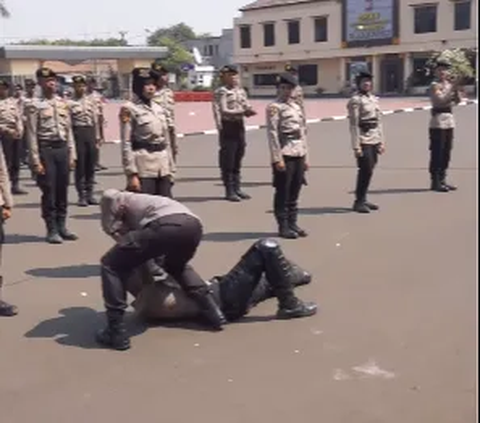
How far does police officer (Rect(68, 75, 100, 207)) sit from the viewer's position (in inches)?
394

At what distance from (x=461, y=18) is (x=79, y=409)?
49425mm

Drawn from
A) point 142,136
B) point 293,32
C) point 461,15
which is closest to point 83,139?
point 142,136

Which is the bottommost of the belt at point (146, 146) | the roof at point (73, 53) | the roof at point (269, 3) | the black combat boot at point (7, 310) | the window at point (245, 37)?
the black combat boot at point (7, 310)

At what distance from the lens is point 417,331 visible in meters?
4.83

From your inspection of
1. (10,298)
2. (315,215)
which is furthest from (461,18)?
(10,298)

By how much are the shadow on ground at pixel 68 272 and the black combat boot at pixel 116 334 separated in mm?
1835

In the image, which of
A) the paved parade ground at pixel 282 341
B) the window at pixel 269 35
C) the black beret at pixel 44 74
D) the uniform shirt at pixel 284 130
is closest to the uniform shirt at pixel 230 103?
the paved parade ground at pixel 282 341

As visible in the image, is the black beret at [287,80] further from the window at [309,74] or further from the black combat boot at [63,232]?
the window at [309,74]

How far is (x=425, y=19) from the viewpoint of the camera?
167 ft

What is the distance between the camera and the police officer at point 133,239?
4500 millimetres

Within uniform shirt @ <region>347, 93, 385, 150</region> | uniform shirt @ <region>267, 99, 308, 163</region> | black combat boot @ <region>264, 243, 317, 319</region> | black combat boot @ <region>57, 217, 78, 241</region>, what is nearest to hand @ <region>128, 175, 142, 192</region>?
uniform shirt @ <region>267, 99, 308, 163</region>

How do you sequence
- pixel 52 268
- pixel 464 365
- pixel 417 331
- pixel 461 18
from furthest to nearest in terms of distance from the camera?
pixel 461 18 < pixel 52 268 < pixel 417 331 < pixel 464 365

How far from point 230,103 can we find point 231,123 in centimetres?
27

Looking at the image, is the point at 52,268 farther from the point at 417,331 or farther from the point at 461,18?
the point at 461,18
